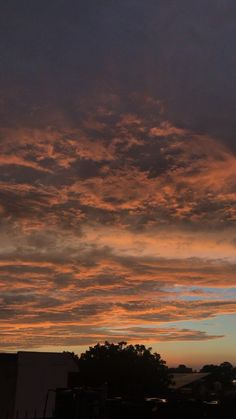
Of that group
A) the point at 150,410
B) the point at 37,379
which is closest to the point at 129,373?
the point at 37,379

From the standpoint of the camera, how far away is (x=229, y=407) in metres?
24.3

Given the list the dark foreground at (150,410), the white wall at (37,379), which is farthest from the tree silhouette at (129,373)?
the dark foreground at (150,410)

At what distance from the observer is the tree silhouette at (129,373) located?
1741 inches

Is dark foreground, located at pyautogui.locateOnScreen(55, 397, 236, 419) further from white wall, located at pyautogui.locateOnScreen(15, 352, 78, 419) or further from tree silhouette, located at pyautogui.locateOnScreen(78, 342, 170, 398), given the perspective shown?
tree silhouette, located at pyautogui.locateOnScreen(78, 342, 170, 398)

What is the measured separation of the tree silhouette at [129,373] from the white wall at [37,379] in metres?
9.07

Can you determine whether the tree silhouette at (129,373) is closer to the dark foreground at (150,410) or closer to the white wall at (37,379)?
the white wall at (37,379)

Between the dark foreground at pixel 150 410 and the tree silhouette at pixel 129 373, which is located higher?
the tree silhouette at pixel 129 373

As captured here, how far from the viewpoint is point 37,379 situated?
1326 inches

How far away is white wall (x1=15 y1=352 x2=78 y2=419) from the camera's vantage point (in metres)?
32.0

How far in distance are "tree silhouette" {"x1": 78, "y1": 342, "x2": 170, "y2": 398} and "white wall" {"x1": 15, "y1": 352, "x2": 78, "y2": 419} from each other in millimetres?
9070

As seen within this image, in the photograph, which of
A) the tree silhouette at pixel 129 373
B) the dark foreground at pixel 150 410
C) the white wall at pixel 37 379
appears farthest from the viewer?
the tree silhouette at pixel 129 373

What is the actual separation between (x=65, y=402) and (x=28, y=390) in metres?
11.0

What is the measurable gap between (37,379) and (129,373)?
52.8ft

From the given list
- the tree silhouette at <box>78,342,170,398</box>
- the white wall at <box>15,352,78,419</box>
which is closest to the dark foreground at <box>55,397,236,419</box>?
the white wall at <box>15,352,78,419</box>
